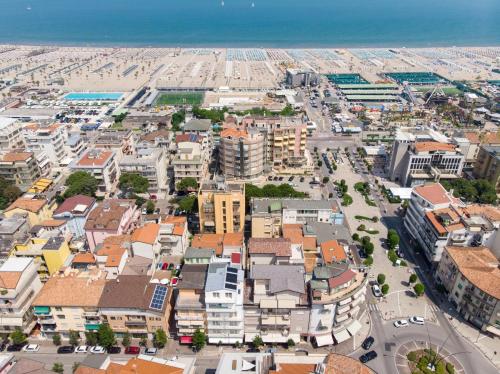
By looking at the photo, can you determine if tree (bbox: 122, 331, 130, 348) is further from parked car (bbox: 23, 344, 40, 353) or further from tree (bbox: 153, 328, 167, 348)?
parked car (bbox: 23, 344, 40, 353)

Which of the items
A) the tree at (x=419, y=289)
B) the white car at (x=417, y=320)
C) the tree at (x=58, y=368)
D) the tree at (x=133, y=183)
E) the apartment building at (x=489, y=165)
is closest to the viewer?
the tree at (x=58, y=368)

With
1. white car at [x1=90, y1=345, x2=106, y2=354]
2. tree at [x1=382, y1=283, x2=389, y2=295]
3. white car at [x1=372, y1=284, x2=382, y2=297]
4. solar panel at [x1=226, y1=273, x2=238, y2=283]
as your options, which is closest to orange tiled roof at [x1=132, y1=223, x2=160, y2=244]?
white car at [x1=90, y1=345, x2=106, y2=354]

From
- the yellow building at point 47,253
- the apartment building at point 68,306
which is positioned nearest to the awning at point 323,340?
the apartment building at point 68,306

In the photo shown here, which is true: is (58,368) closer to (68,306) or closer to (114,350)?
(114,350)

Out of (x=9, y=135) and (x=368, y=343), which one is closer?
(x=368, y=343)

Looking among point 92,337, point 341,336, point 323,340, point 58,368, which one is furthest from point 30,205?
point 341,336

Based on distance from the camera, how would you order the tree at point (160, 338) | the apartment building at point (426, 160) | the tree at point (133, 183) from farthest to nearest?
1. the apartment building at point (426, 160)
2. the tree at point (133, 183)
3. the tree at point (160, 338)

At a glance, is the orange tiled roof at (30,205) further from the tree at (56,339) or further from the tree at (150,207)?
the tree at (56,339)
